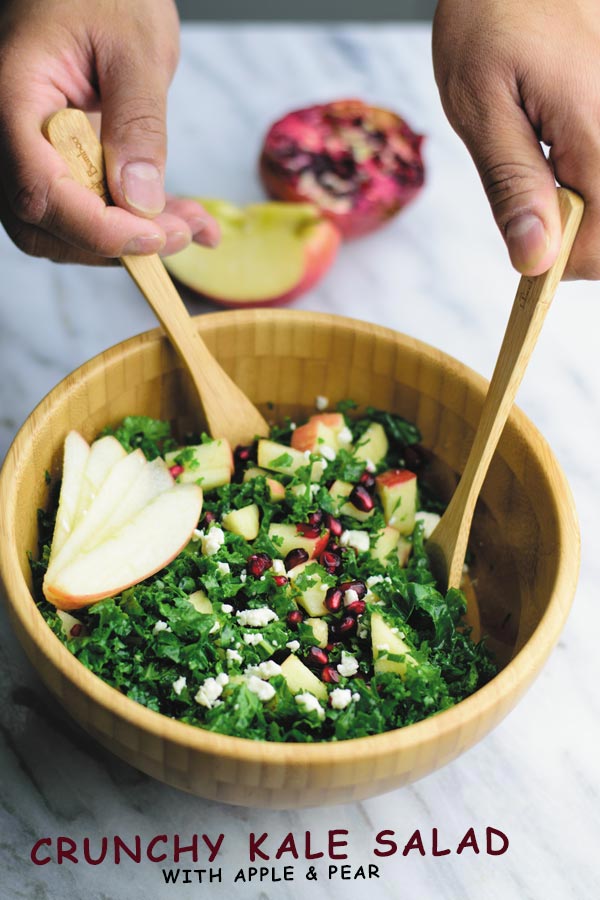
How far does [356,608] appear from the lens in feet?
6.28

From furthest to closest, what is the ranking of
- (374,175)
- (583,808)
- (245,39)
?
(245,39) < (374,175) < (583,808)

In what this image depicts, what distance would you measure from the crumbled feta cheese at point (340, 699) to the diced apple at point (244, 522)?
44cm

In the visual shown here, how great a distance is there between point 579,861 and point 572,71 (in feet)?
5.05

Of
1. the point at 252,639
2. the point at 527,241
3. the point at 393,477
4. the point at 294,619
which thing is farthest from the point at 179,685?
the point at 527,241

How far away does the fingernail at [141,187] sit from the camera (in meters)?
2.04

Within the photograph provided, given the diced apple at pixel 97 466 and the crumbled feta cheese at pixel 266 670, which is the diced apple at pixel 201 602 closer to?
the crumbled feta cheese at pixel 266 670

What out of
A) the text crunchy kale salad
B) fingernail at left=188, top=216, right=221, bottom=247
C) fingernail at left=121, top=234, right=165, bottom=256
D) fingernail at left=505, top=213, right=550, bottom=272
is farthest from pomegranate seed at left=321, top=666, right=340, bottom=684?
fingernail at left=188, top=216, right=221, bottom=247

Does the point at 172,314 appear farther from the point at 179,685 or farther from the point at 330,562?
the point at 179,685

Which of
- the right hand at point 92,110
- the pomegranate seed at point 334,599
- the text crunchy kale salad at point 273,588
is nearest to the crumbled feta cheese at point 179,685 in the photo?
the text crunchy kale salad at point 273,588

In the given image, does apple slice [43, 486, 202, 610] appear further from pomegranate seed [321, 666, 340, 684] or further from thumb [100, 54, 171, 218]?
thumb [100, 54, 171, 218]

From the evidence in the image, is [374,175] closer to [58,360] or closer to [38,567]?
[58,360]

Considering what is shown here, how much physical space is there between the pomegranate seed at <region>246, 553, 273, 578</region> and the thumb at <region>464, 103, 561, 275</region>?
29.9 inches

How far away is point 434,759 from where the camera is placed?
1600 millimetres

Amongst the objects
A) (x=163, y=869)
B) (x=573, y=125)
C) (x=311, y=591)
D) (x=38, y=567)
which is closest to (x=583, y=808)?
(x=311, y=591)
